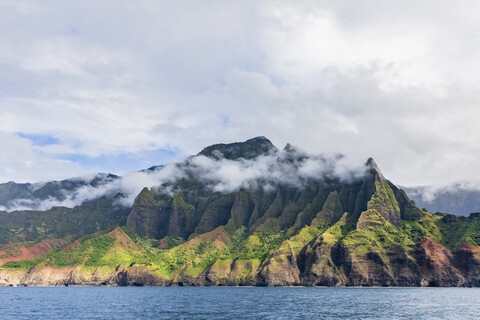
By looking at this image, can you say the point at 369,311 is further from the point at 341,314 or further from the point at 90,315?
the point at 90,315

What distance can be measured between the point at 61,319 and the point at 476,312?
128 m

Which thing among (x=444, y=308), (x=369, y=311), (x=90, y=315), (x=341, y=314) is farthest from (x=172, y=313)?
(x=444, y=308)

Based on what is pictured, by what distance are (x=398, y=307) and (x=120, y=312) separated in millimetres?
97124

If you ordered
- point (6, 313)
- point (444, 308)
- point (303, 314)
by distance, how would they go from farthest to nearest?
point (444, 308) < point (6, 313) < point (303, 314)

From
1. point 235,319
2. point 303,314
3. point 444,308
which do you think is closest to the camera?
point 235,319

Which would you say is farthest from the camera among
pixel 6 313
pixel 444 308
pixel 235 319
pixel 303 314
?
pixel 444 308

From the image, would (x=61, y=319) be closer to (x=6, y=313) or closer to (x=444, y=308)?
(x=6, y=313)

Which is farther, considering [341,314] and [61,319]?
[341,314]

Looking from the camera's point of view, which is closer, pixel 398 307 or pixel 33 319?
pixel 33 319

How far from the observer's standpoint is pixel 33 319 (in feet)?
407

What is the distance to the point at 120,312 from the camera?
141m

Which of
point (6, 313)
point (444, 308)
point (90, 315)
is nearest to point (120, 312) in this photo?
point (90, 315)

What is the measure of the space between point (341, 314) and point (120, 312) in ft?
232

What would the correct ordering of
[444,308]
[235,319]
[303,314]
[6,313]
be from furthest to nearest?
[444,308] → [6,313] → [303,314] → [235,319]
